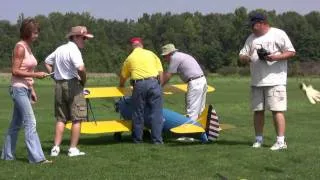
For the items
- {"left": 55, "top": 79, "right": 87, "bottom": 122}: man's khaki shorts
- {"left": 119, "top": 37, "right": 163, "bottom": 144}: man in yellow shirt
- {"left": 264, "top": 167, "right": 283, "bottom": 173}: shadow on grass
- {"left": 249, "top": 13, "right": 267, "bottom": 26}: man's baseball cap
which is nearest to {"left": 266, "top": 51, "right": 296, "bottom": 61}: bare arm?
{"left": 249, "top": 13, "right": 267, "bottom": 26}: man's baseball cap

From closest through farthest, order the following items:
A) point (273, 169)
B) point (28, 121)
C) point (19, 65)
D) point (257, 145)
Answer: point (273, 169), point (19, 65), point (28, 121), point (257, 145)

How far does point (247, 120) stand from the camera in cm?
1588

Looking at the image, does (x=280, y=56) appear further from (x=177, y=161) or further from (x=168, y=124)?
(x=168, y=124)

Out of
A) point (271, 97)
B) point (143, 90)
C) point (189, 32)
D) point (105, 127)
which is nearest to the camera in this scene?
point (271, 97)

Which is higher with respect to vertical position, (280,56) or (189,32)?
(280,56)

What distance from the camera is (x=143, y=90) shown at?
996 centimetres

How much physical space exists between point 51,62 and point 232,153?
2929 mm

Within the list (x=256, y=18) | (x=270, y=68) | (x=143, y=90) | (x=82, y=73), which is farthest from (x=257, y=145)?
(x=82, y=73)

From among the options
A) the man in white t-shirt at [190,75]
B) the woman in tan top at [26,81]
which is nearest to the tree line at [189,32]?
the man in white t-shirt at [190,75]

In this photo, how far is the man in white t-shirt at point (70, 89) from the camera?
820 cm

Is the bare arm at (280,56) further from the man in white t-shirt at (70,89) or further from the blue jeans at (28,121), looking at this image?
the blue jeans at (28,121)

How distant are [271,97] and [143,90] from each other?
7.49ft

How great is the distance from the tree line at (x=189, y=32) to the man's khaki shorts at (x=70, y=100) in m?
109

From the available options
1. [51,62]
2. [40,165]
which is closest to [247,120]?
[51,62]
